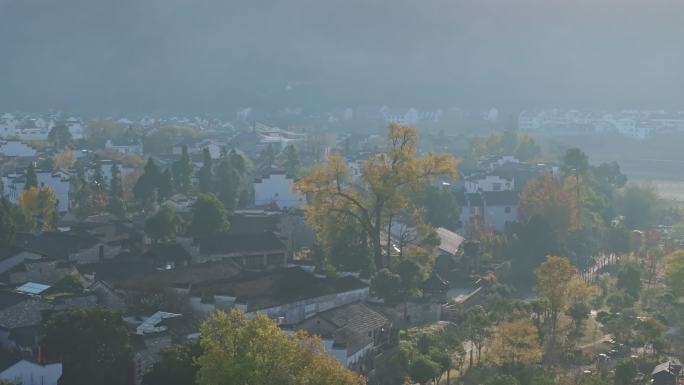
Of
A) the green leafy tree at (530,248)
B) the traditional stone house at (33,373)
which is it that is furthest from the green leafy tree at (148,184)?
the traditional stone house at (33,373)

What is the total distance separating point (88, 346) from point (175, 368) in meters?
1.30

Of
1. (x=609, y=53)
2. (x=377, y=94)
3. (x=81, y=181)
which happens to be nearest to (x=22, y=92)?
(x=377, y=94)

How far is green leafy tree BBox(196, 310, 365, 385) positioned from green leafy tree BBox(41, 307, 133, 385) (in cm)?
170

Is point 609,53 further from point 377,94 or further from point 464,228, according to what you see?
point 464,228

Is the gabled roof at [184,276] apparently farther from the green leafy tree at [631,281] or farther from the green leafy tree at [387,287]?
the green leafy tree at [631,281]

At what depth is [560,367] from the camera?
1464cm

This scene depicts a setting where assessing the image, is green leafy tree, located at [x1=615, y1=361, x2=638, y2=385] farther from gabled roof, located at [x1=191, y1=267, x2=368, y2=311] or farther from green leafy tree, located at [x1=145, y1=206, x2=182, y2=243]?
green leafy tree, located at [x1=145, y1=206, x2=182, y2=243]

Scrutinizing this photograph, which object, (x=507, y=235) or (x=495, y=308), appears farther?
(x=507, y=235)

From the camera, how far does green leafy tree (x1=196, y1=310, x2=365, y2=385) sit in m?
9.52

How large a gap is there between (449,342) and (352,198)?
472cm

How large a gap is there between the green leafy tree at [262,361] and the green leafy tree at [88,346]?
67.0 inches

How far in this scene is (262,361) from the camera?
31.5ft

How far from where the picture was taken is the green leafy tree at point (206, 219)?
1847 centimetres

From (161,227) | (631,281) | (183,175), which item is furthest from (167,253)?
(631,281)
